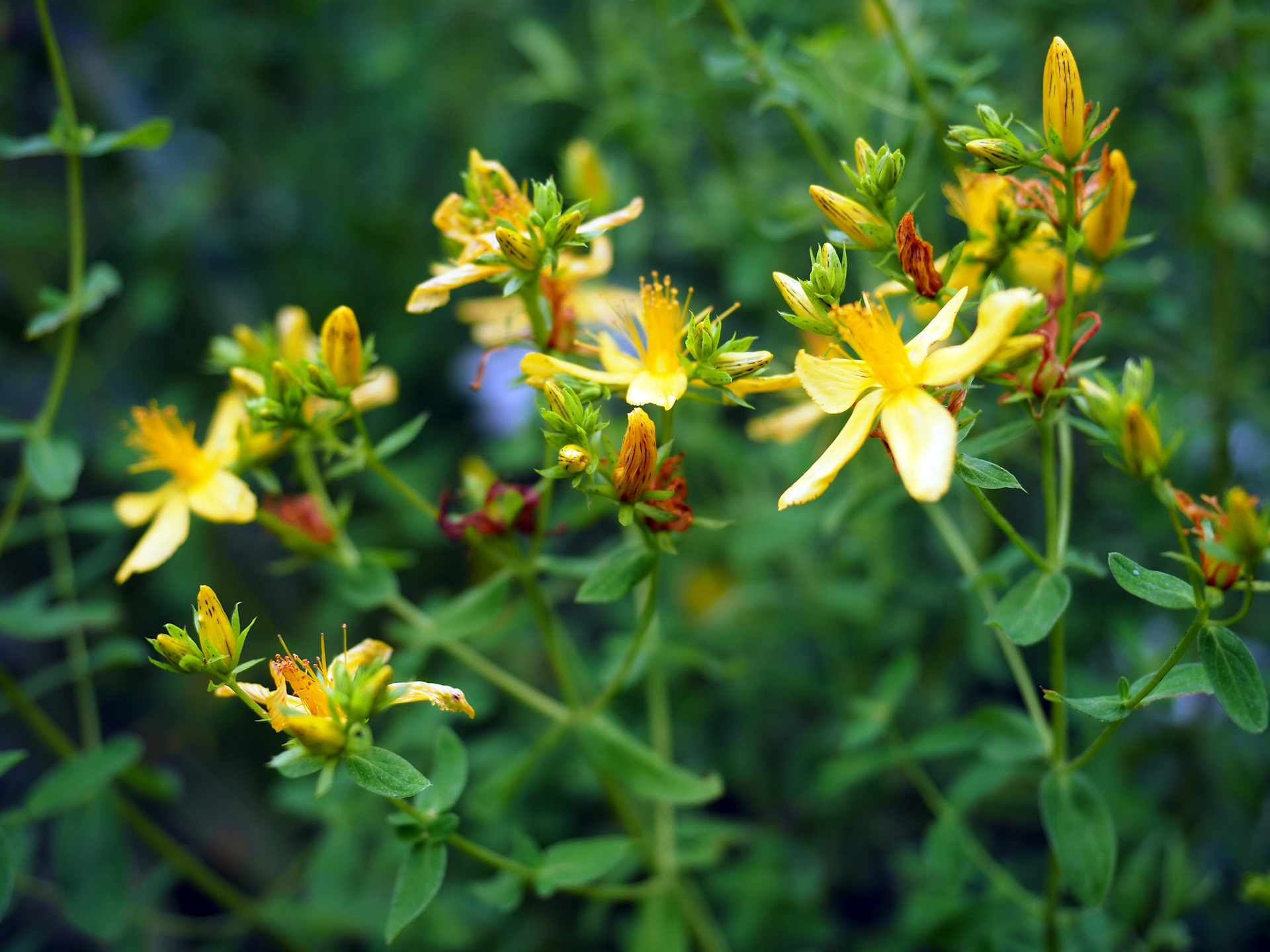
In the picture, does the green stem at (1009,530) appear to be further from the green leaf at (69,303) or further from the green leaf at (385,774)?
the green leaf at (69,303)

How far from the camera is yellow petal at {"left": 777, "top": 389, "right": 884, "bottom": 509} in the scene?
695 mm

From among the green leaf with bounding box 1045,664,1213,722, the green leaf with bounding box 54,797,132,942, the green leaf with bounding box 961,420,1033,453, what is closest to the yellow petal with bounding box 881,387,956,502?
the green leaf with bounding box 961,420,1033,453

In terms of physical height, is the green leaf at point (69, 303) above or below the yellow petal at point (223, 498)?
above

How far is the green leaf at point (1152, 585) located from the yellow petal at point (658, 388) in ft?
1.23

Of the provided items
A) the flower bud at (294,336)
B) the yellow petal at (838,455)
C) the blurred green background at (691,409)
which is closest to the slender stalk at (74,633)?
the blurred green background at (691,409)

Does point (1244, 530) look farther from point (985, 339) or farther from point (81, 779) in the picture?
point (81, 779)

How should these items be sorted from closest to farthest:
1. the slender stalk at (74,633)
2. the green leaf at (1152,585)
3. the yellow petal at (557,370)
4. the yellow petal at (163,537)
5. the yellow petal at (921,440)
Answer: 1. the yellow petal at (921,440)
2. the green leaf at (1152,585)
3. the yellow petal at (557,370)
4. the yellow petal at (163,537)
5. the slender stalk at (74,633)

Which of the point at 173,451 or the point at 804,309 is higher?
the point at 804,309

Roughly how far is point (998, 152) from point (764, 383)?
27 centimetres

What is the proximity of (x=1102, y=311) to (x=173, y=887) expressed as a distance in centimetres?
213

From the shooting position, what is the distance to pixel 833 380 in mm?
767

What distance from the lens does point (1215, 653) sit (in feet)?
2.40

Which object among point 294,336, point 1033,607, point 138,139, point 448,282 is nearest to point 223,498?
point 294,336

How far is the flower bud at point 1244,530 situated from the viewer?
2.07 feet
